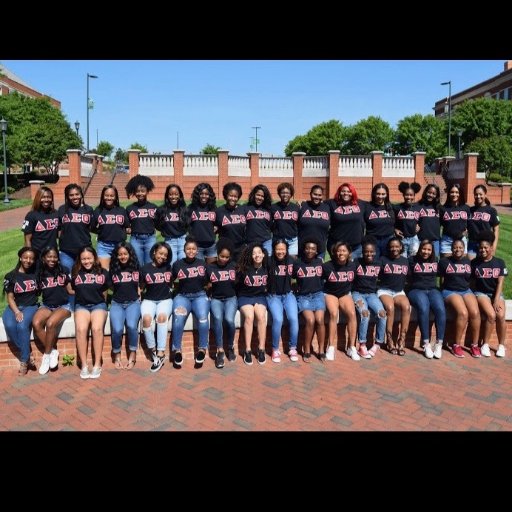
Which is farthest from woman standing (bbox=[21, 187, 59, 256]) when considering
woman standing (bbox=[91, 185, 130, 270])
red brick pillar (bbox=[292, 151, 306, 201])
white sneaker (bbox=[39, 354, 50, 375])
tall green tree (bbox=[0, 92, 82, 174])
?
tall green tree (bbox=[0, 92, 82, 174])

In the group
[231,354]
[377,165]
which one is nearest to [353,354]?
[231,354]

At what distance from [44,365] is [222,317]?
2.28 metres

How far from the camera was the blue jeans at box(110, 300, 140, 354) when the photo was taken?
634 centimetres

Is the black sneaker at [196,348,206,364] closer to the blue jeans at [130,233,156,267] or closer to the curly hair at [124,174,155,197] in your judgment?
the blue jeans at [130,233,156,267]

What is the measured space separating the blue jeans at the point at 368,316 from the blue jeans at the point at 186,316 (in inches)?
81.8

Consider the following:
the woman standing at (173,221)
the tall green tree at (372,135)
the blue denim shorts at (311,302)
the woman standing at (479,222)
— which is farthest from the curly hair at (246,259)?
the tall green tree at (372,135)

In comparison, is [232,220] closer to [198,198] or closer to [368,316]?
[198,198]

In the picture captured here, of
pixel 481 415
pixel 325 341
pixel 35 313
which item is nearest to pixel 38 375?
pixel 35 313

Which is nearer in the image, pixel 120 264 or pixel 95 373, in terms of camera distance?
pixel 95 373

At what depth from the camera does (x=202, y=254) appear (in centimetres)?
730

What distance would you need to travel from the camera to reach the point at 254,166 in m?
27.6

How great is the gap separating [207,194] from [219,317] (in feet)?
6.00
